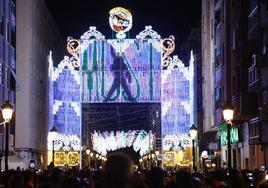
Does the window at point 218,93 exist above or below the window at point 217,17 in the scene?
below

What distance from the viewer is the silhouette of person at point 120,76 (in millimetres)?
79625

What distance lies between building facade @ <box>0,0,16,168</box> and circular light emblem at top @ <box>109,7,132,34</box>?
51.9ft

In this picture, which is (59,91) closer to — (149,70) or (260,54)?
(149,70)

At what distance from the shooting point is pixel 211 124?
238ft

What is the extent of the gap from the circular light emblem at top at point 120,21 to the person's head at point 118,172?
250 ft

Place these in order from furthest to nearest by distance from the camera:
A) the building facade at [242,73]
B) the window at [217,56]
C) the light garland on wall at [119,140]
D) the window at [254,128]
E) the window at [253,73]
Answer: the light garland on wall at [119,140]
the window at [217,56]
the window at [254,128]
the window at [253,73]
the building facade at [242,73]

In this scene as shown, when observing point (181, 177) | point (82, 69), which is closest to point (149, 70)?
point (82, 69)

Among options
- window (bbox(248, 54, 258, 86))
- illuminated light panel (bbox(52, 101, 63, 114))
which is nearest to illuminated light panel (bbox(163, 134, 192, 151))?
illuminated light panel (bbox(52, 101, 63, 114))

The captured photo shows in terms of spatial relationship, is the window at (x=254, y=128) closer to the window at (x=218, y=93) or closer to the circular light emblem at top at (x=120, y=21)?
the window at (x=218, y=93)

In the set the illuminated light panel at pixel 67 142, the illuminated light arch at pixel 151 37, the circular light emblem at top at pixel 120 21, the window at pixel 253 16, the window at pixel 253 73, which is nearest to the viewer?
the window at pixel 253 16

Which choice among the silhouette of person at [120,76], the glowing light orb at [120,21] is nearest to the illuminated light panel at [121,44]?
the silhouette of person at [120,76]

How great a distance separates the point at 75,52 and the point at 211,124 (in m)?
16.6

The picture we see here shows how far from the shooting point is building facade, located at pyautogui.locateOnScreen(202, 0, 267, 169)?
44.9 m

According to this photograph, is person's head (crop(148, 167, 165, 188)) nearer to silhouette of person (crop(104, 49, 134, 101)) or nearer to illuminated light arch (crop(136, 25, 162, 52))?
silhouette of person (crop(104, 49, 134, 101))
